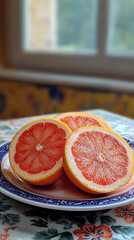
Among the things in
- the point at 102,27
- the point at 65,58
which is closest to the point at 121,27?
the point at 102,27

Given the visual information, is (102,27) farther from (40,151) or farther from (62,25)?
(40,151)

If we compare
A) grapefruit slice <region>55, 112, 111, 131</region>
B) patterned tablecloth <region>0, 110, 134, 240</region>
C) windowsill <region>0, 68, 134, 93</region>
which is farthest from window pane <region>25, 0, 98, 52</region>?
patterned tablecloth <region>0, 110, 134, 240</region>

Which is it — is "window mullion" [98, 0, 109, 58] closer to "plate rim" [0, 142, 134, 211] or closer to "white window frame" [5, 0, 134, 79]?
"white window frame" [5, 0, 134, 79]

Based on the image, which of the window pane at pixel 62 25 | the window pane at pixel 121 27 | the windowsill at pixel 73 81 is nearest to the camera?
the windowsill at pixel 73 81

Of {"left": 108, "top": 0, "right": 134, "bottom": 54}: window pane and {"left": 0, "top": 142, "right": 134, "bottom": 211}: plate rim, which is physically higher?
{"left": 108, "top": 0, "right": 134, "bottom": 54}: window pane

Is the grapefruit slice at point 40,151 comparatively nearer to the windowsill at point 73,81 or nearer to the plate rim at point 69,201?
the plate rim at point 69,201

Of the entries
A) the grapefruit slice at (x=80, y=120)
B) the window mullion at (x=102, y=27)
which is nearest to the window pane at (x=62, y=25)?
the window mullion at (x=102, y=27)

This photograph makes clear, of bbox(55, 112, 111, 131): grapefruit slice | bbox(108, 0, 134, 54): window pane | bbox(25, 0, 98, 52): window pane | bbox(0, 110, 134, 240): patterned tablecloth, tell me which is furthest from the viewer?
bbox(25, 0, 98, 52): window pane
